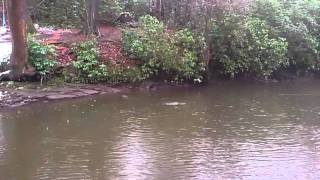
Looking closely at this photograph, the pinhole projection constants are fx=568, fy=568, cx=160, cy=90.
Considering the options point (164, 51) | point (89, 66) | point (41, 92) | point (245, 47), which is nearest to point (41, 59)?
point (89, 66)

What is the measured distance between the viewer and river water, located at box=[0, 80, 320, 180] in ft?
32.9

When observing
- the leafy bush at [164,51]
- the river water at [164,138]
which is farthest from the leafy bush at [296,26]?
the river water at [164,138]

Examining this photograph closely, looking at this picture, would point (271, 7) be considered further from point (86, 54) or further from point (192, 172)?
point (192, 172)

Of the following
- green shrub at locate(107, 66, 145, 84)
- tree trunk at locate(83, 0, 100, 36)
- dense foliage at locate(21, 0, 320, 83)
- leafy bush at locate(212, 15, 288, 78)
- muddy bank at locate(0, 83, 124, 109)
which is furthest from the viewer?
tree trunk at locate(83, 0, 100, 36)

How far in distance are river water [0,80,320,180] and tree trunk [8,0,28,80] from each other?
2.07 m

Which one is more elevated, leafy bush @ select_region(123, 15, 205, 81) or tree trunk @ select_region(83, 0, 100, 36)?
tree trunk @ select_region(83, 0, 100, 36)

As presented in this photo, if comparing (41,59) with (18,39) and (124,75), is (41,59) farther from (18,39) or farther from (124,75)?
(124,75)

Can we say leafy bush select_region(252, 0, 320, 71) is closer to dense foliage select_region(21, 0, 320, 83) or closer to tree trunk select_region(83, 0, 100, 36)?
dense foliage select_region(21, 0, 320, 83)

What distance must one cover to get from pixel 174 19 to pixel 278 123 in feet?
31.8

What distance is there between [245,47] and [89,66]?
6.53 metres

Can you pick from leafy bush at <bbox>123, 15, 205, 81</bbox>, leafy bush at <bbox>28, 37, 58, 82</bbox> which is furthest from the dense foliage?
leafy bush at <bbox>28, 37, 58, 82</bbox>

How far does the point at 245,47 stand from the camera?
72.9 ft

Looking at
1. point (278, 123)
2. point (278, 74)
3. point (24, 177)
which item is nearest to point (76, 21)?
point (278, 74)

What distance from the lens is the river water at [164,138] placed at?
10.0 meters
